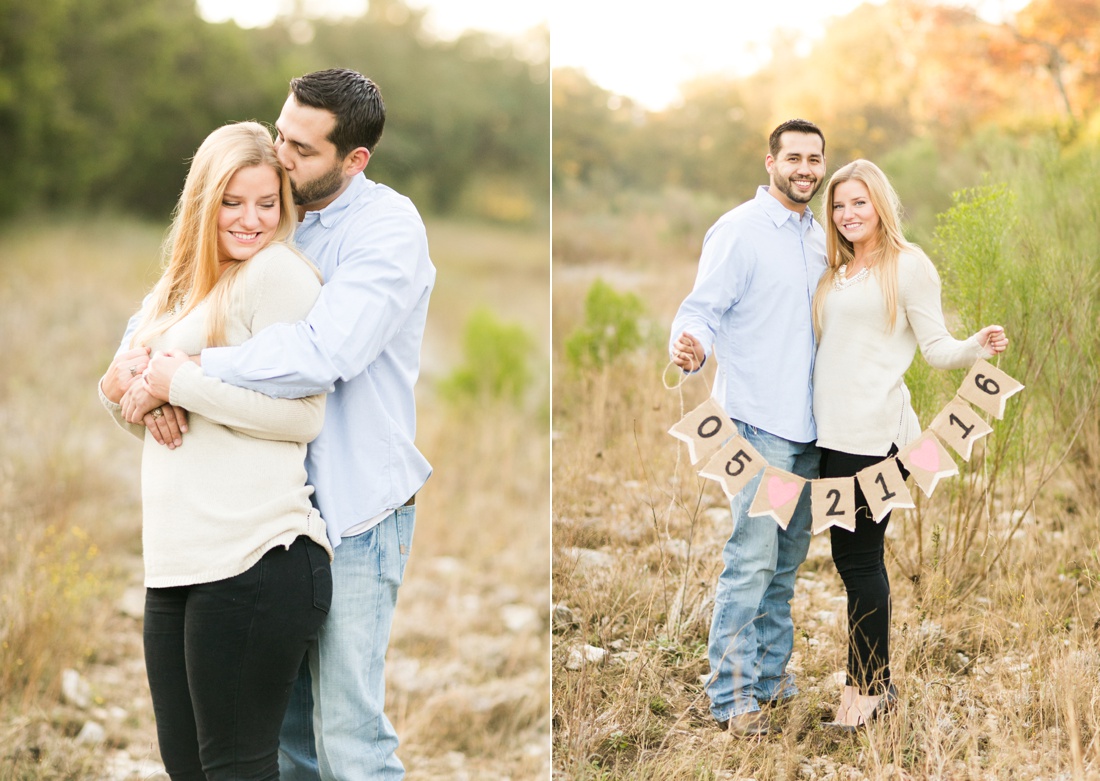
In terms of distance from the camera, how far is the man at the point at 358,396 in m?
1.87

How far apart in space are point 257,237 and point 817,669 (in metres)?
1.89

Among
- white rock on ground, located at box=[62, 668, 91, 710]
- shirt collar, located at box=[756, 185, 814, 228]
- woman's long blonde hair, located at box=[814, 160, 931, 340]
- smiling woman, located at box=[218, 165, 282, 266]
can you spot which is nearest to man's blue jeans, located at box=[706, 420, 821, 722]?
woman's long blonde hair, located at box=[814, 160, 931, 340]

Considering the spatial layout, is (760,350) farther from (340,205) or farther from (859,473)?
(340,205)

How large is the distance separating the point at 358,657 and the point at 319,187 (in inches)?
37.3

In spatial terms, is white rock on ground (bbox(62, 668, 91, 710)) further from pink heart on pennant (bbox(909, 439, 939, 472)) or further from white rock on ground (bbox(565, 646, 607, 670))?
pink heart on pennant (bbox(909, 439, 939, 472))

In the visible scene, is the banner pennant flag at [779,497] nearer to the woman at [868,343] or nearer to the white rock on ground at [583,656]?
the woman at [868,343]

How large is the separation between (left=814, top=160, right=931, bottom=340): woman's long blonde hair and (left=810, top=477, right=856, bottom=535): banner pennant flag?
37 cm

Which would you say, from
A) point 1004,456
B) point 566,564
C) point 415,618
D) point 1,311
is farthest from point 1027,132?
point 1,311

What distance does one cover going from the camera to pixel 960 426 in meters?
2.41

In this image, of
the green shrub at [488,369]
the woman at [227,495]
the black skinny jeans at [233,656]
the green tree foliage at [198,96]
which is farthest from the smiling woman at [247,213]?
the green tree foliage at [198,96]

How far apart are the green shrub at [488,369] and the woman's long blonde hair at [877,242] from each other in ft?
18.5

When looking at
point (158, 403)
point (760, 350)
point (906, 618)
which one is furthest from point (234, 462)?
point (906, 618)

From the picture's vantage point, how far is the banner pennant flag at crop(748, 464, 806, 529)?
2438mm

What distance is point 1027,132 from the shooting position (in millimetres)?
4684
